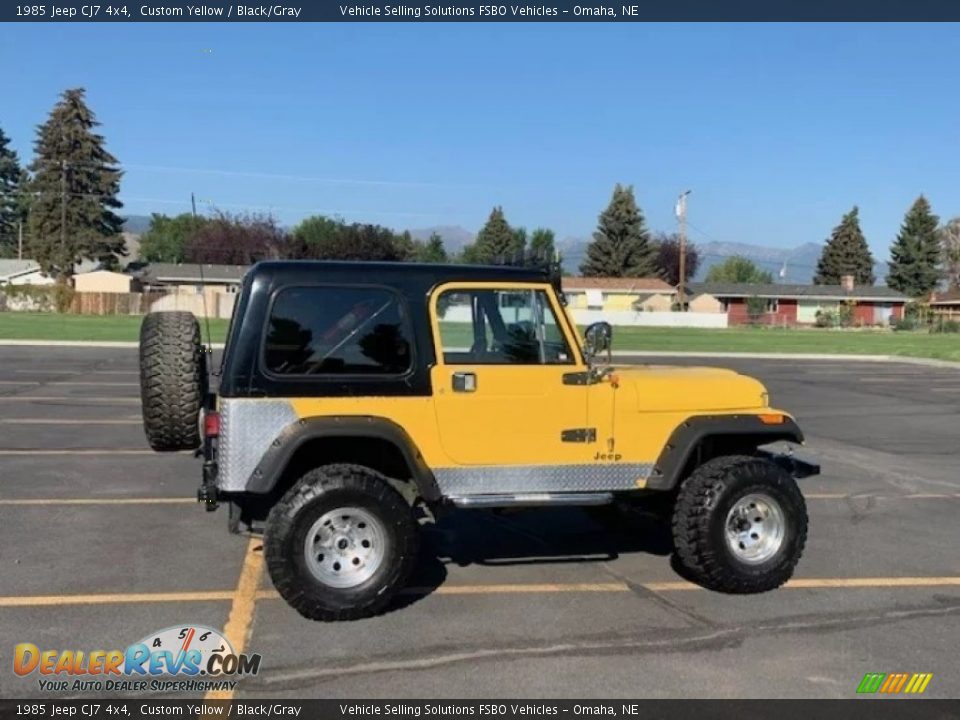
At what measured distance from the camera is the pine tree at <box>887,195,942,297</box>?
91.0 meters

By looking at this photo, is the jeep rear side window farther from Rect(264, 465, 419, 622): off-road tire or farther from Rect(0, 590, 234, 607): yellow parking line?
Rect(0, 590, 234, 607): yellow parking line

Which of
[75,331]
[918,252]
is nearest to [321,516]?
[75,331]

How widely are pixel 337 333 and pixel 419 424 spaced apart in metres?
0.72

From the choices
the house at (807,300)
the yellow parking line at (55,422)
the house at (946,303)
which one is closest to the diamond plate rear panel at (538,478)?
the yellow parking line at (55,422)

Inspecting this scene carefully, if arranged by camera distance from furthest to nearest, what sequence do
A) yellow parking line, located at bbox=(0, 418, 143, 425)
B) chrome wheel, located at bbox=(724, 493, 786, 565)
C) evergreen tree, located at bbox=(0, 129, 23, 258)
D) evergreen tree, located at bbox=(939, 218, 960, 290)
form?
1. evergreen tree, located at bbox=(0, 129, 23, 258)
2. evergreen tree, located at bbox=(939, 218, 960, 290)
3. yellow parking line, located at bbox=(0, 418, 143, 425)
4. chrome wheel, located at bbox=(724, 493, 786, 565)

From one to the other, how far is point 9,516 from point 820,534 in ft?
21.7

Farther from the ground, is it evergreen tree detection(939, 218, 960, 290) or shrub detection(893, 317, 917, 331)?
evergreen tree detection(939, 218, 960, 290)

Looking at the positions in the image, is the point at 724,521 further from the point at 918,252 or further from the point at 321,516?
the point at 918,252

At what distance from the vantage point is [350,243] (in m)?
10.9

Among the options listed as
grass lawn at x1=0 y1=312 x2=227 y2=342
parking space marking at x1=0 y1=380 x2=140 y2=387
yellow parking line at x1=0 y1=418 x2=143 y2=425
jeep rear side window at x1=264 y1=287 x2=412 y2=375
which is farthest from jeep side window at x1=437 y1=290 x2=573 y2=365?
grass lawn at x1=0 y1=312 x2=227 y2=342

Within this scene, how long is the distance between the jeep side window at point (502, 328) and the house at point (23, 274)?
255 feet

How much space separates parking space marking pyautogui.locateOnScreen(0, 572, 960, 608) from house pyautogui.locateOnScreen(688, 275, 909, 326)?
78.8 m

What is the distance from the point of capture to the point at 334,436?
16.6 ft

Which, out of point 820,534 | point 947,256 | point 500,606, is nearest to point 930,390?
point 820,534
